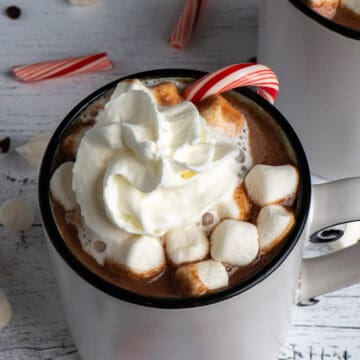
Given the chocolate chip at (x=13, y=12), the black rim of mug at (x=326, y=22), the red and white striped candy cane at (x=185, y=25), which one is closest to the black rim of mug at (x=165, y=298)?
the black rim of mug at (x=326, y=22)

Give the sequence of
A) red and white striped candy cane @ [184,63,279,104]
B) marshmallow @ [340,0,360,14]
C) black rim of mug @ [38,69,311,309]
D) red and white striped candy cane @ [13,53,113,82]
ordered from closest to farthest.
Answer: black rim of mug @ [38,69,311,309] → red and white striped candy cane @ [184,63,279,104] → marshmallow @ [340,0,360,14] → red and white striped candy cane @ [13,53,113,82]

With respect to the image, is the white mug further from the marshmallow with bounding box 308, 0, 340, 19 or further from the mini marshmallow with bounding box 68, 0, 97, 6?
the mini marshmallow with bounding box 68, 0, 97, 6

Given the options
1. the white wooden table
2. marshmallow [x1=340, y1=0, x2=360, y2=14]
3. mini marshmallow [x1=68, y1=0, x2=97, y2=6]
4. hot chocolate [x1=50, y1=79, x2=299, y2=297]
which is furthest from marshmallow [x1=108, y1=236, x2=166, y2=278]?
mini marshmallow [x1=68, y1=0, x2=97, y2=6]

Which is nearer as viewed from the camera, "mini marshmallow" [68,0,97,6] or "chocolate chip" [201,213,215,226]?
"chocolate chip" [201,213,215,226]

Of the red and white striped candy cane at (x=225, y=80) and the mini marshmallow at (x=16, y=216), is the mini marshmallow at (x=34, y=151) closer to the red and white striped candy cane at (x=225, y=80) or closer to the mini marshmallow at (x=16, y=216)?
the mini marshmallow at (x=16, y=216)

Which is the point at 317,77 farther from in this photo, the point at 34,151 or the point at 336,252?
the point at 34,151
